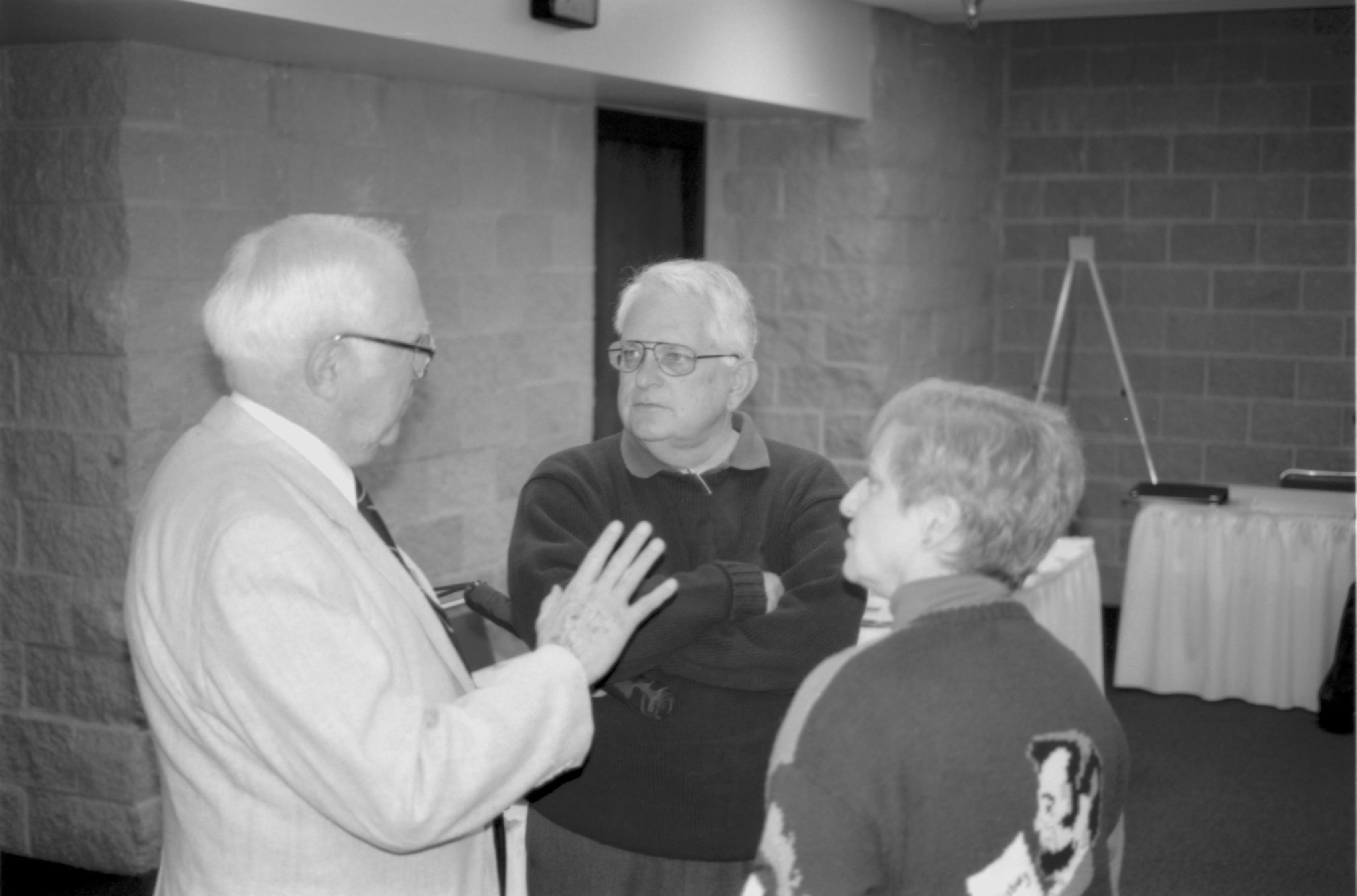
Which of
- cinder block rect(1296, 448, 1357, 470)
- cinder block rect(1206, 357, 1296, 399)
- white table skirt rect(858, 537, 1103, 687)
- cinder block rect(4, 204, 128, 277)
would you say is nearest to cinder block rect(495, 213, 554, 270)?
cinder block rect(4, 204, 128, 277)

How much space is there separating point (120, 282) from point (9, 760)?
3.66ft

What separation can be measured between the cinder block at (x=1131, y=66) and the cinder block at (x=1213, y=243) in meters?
0.63

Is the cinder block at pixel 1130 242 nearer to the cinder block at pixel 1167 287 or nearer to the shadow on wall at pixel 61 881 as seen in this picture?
the cinder block at pixel 1167 287

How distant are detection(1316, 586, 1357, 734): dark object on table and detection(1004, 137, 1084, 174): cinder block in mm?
2420

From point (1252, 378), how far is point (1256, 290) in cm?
36

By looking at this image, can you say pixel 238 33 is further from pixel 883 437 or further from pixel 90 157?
pixel 883 437

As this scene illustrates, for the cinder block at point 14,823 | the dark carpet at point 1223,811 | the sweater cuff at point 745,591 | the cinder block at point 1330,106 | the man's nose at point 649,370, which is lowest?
the dark carpet at point 1223,811

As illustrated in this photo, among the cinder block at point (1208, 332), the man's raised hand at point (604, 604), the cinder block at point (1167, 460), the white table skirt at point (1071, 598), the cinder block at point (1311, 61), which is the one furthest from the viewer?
the cinder block at point (1167, 460)

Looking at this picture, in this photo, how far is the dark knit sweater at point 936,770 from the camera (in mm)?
1212

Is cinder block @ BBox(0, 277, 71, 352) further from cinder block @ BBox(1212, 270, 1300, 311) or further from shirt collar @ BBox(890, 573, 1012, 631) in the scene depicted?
cinder block @ BBox(1212, 270, 1300, 311)

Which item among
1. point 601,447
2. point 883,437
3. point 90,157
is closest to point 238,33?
point 90,157

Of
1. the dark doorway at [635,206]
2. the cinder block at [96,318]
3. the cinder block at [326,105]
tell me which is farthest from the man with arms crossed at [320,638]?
the dark doorway at [635,206]

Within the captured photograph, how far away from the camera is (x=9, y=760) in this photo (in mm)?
3314

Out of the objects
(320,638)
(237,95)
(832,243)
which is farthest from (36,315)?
(832,243)
